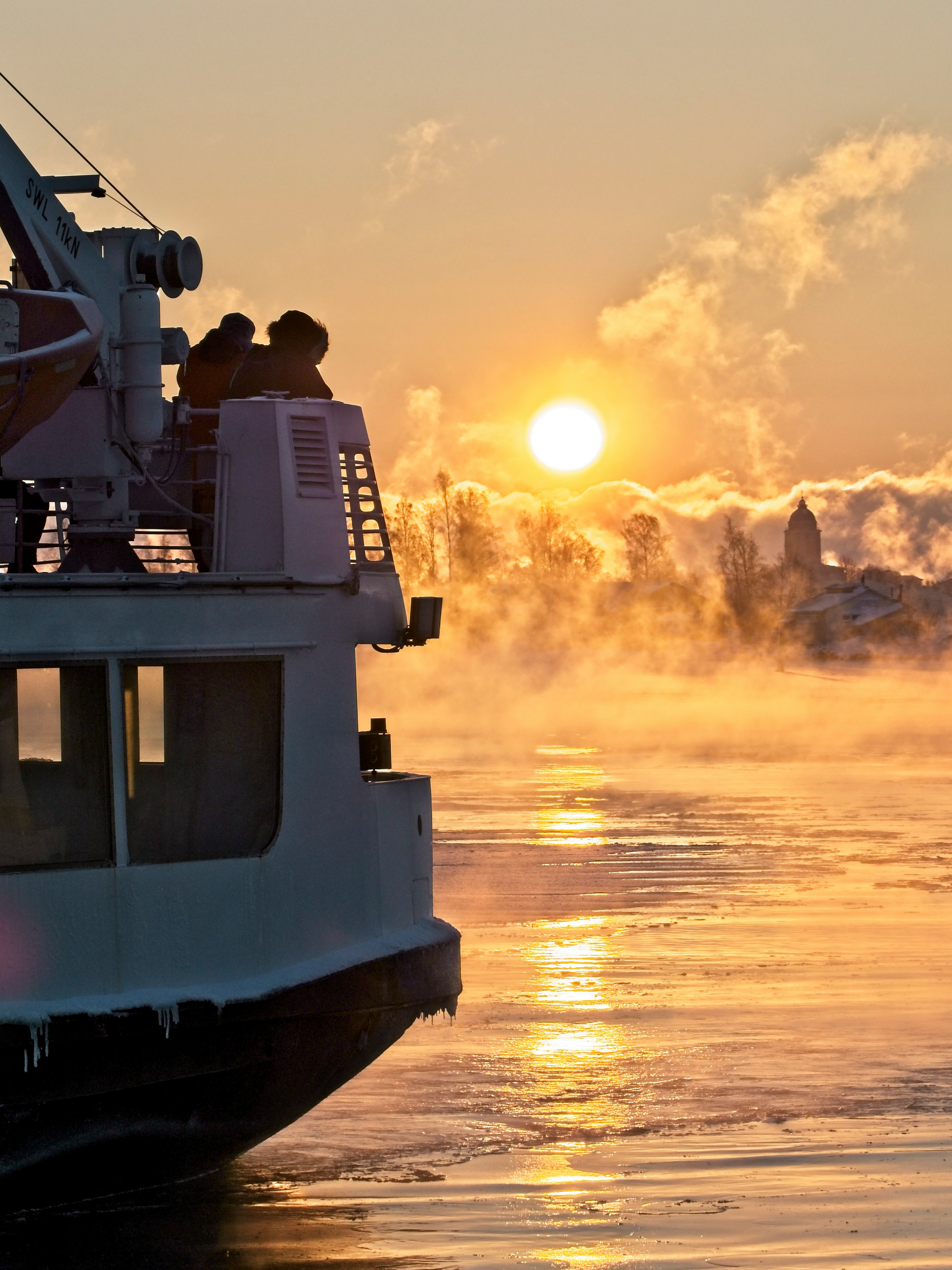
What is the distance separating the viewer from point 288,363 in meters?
11.5

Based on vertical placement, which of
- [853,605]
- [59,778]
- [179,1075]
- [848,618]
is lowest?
[179,1075]

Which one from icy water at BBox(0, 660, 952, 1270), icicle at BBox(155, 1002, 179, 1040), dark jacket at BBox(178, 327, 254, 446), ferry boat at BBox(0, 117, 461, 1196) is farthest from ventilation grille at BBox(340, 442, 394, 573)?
icy water at BBox(0, 660, 952, 1270)

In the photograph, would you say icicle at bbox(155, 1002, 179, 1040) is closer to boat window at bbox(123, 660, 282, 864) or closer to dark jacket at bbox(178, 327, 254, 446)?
boat window at bbox(123, 660, 282, 864)

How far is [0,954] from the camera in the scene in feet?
30.9

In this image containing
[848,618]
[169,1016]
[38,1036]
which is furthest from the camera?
[848,618]

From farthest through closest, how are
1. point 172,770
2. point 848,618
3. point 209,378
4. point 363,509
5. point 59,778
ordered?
point 848,618 < point 209,378 < point 363,509 < point 172,770 < point 59,778

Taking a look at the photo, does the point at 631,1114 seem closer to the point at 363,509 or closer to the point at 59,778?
the point at 363,509

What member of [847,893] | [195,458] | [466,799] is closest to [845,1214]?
[195,458]

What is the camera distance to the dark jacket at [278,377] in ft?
37.6

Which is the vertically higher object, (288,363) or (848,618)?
(848,618)

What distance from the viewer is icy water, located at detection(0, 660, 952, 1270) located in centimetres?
1030

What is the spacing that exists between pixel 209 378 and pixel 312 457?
2071 millimetres

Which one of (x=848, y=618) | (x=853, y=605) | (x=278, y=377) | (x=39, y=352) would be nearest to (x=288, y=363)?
(x=278, y=377)

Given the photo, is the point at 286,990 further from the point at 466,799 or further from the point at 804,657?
the point at 804,657
